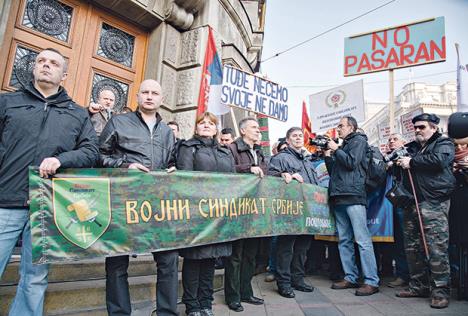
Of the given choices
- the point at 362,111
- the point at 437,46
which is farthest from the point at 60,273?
the point at 437,46

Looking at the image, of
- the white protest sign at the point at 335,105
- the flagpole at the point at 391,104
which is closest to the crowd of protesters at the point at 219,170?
the flagpole at the point at 391,104

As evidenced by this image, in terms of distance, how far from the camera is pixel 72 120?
2172 mm

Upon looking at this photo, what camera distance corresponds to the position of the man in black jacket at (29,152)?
1.92 m

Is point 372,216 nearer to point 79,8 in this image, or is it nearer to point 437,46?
point 437,46

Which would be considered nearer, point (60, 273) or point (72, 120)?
point (72, 120)

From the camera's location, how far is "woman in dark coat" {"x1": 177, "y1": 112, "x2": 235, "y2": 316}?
103 inches

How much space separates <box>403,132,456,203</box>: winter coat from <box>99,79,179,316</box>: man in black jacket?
9.13 feet

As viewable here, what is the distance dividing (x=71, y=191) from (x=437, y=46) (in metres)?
6.11

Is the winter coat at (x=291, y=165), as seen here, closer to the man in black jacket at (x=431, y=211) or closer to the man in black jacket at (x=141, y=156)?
the man in black jacket at (x=431, y=211)

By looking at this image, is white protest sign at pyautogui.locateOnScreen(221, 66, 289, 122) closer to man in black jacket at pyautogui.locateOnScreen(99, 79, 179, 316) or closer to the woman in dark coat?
the woman in dark coat

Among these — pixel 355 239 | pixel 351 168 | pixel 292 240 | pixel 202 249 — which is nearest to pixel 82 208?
pixel 202 249

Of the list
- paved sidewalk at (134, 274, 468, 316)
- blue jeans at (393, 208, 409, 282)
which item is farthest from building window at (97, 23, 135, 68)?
blue jeans at (393, 208, 409, 282)

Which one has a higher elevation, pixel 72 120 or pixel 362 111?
pixel 362 111

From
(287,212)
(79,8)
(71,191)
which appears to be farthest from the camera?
(79,8)
